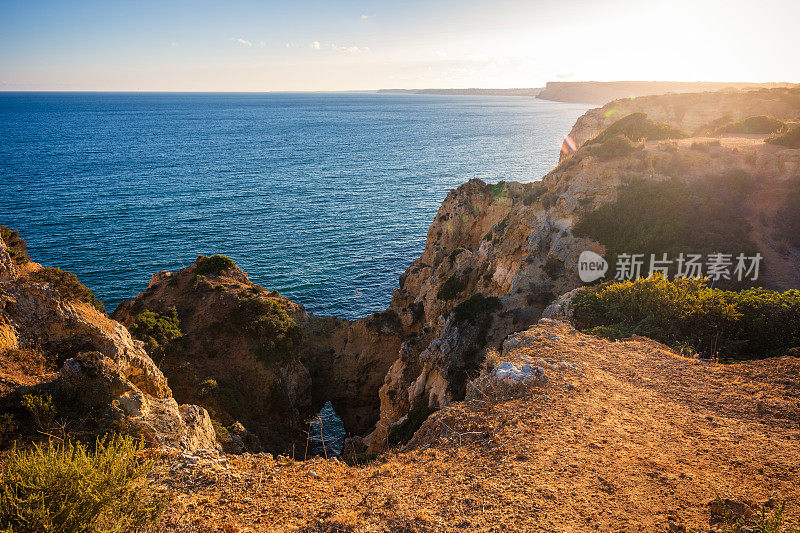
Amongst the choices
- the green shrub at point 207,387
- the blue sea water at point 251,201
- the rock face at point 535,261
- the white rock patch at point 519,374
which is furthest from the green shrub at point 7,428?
the blue sea water at point 251,201

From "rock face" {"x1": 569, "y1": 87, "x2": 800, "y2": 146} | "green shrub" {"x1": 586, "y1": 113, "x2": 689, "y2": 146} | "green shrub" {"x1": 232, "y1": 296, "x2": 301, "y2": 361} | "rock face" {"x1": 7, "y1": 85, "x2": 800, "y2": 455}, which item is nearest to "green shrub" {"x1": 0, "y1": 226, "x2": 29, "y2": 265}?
"rock face" {"x1": 7, "y1": 85, "x2": 800, "y2": 455}

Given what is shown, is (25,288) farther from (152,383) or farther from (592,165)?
(592,165)

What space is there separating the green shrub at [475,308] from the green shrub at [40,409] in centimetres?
1820

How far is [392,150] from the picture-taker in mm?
124125

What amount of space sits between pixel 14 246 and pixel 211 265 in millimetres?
16819

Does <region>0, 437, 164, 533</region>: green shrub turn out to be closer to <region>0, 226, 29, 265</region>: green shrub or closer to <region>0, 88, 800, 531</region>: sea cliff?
<region>0, 88, 800, 531</region>: sea cliff

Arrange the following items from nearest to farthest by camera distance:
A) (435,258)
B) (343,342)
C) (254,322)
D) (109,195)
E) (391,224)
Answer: (254,322)
(343,342)
(435,258)
(391,224)
(109,195)

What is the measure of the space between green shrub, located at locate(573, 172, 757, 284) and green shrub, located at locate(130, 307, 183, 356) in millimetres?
28978

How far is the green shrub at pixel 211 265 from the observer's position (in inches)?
1428

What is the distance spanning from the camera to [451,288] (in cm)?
3353

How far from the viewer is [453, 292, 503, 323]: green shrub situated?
2391cm

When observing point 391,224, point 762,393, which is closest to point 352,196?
point 391,224

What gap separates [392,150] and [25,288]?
377 ft

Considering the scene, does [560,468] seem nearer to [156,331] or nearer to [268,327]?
[268,327]
